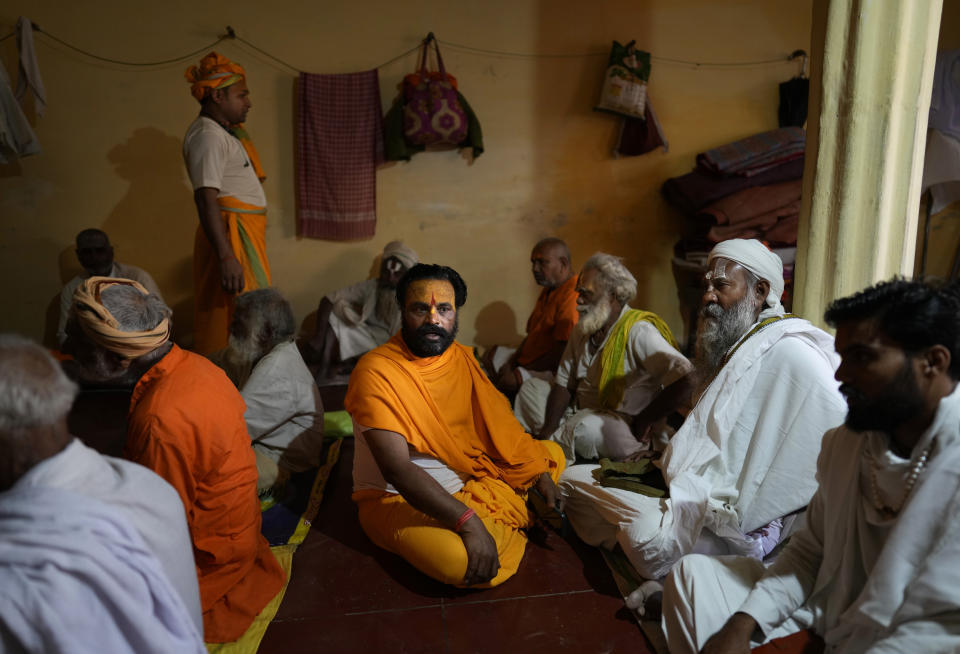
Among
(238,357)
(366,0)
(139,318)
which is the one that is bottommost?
(238,357)

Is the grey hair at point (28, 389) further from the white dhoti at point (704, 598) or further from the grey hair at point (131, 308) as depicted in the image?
the white dhoti at point (704, 598)

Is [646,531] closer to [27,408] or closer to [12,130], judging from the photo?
[27,408]

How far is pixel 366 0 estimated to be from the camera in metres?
6.04

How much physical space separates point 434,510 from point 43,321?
17.8 feet

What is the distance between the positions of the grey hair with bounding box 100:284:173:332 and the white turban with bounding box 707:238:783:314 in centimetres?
237

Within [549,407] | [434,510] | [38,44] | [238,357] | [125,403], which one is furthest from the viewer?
[38,44]

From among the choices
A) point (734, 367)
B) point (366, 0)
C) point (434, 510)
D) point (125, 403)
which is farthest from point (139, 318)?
point (366, 0)

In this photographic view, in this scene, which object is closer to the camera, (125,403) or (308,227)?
(125,403)

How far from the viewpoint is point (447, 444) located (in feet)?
9.53

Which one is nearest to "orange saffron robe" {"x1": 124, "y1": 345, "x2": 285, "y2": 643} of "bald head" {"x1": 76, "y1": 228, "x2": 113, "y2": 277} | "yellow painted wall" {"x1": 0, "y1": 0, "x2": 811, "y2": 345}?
"bald head" {"x1": 76, "y1": 228, "x2": 113, "y2": 277}

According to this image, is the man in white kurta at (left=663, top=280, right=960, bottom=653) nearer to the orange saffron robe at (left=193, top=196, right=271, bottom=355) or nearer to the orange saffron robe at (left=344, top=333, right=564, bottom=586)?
the orange saffron robe at (left=344, top=333, right=564, bottom=586)

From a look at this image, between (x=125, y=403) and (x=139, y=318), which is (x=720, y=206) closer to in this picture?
(x=139, y=318)

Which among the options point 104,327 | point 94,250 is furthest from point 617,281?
point 94,250

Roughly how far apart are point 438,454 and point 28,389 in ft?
5.70
